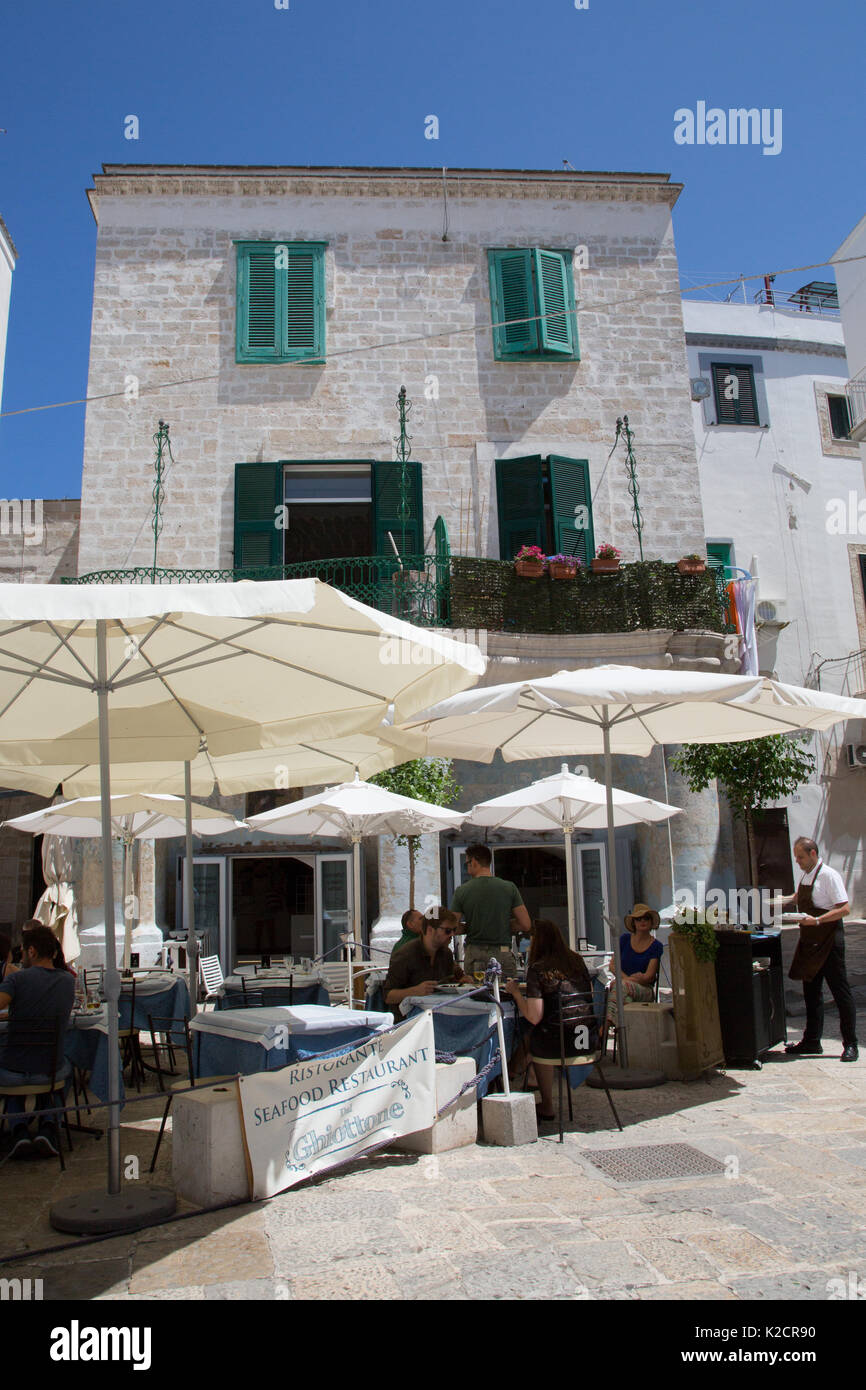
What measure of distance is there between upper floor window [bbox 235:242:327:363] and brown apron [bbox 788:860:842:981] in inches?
449

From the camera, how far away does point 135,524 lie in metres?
15.3

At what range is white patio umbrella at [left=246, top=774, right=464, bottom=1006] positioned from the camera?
9422mm

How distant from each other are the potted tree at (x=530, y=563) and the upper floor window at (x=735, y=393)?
860cm

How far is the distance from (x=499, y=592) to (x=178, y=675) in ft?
29.9

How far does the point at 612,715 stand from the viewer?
26.2 feet

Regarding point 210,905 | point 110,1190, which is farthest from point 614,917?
point 210,905

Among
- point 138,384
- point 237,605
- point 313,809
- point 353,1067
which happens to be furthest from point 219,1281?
point 138,384

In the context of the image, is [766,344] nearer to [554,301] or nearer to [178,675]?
[554,301]

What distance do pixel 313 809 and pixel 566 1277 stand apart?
603 cm

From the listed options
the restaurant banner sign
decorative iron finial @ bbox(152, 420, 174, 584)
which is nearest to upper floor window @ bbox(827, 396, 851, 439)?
decorative iron finial @ bbox(152, 420, 174, 584)

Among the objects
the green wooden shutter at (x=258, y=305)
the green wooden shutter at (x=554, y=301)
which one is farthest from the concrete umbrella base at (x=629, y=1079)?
the green wooden shutter at (x=258, y=305)

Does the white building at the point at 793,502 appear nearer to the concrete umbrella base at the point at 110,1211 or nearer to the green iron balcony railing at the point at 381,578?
the green iron balcony railing at the point at 381,578

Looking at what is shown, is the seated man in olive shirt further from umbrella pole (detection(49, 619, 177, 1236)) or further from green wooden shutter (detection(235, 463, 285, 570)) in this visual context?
green wooden shutter (detection(235, 463, 285, 570))
